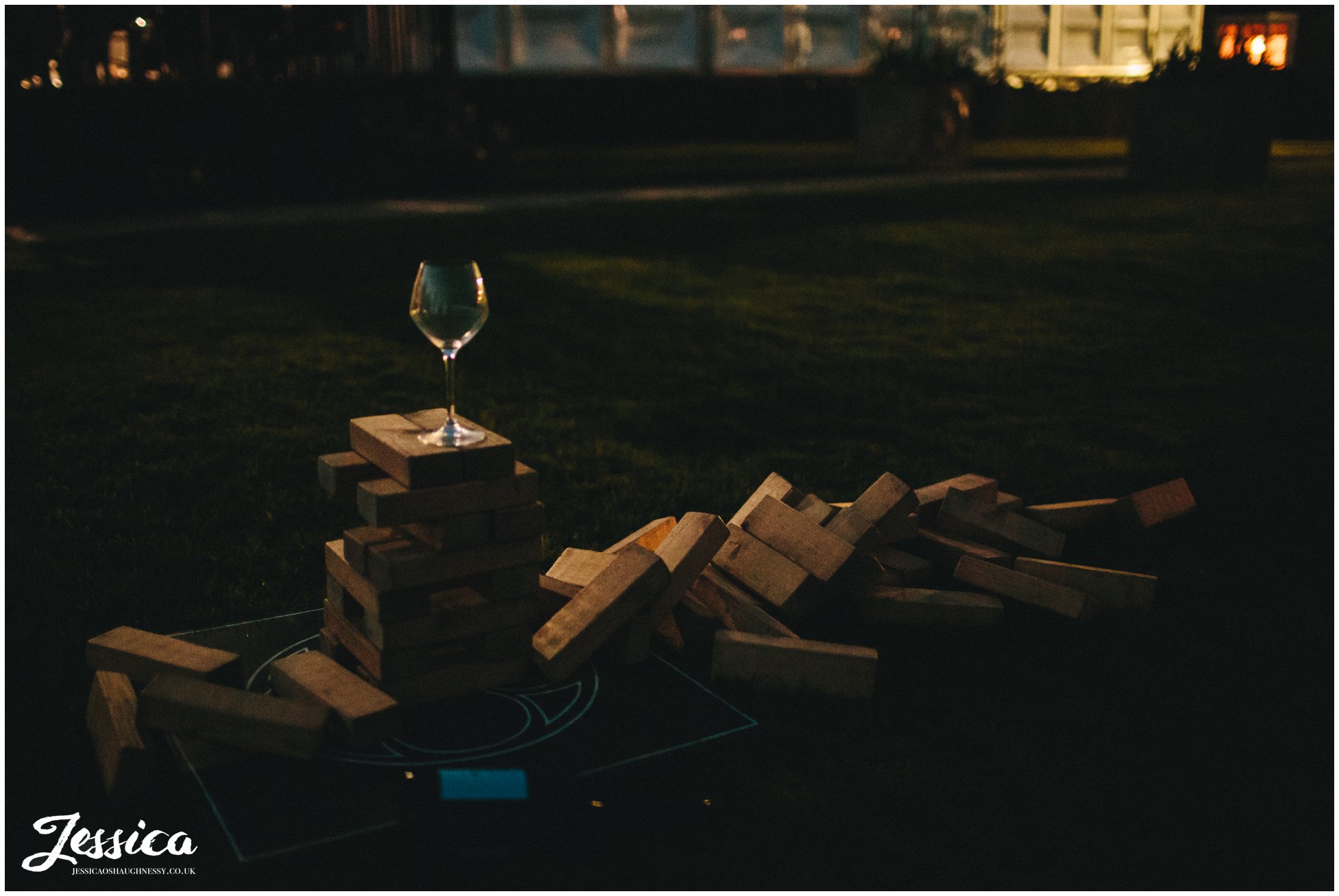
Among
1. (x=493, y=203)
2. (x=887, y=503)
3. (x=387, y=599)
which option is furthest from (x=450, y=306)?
(x=493, y=203)

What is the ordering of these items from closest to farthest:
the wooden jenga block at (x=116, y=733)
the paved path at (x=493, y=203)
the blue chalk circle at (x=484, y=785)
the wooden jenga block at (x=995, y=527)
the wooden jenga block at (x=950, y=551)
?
the blue chalk circle at (x=484, y=785)
the wooden jenga block at (x=116, y=733)
the wooden jenga block at (x=950, y=551)
the wooden jenga block at (x=995, y=527)
the paved path at (x=493, y=203)

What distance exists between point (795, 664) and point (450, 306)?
1.23 metres

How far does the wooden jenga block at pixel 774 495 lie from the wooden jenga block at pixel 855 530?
219 millimetres

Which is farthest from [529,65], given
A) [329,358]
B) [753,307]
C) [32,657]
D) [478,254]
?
[32,657]

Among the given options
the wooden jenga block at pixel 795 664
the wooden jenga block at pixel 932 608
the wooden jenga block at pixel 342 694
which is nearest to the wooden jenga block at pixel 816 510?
the wooden jenga block at pixel 932 608

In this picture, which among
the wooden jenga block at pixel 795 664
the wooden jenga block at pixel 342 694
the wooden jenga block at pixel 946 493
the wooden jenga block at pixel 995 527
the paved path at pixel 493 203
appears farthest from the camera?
the paved path at pixel 493 203

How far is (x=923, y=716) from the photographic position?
9.41ft

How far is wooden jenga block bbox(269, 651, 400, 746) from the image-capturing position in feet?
8.54

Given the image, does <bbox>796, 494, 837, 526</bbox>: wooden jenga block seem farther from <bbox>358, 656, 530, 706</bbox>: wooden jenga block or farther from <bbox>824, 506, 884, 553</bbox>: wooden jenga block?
<bbox>358, 656, 530, 706</bbox>: wooden jenga block

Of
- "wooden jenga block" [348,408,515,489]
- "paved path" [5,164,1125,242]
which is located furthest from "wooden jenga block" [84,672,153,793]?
"paved path" [5,164,1125,242]

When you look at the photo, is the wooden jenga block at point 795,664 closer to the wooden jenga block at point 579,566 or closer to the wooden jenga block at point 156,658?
the wooden jenga block at point 579,566

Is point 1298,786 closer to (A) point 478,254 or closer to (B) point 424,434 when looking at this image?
(B) point 424,434

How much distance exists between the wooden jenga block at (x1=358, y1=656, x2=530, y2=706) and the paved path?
8.55 meters

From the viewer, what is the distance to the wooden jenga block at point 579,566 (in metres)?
3.31
